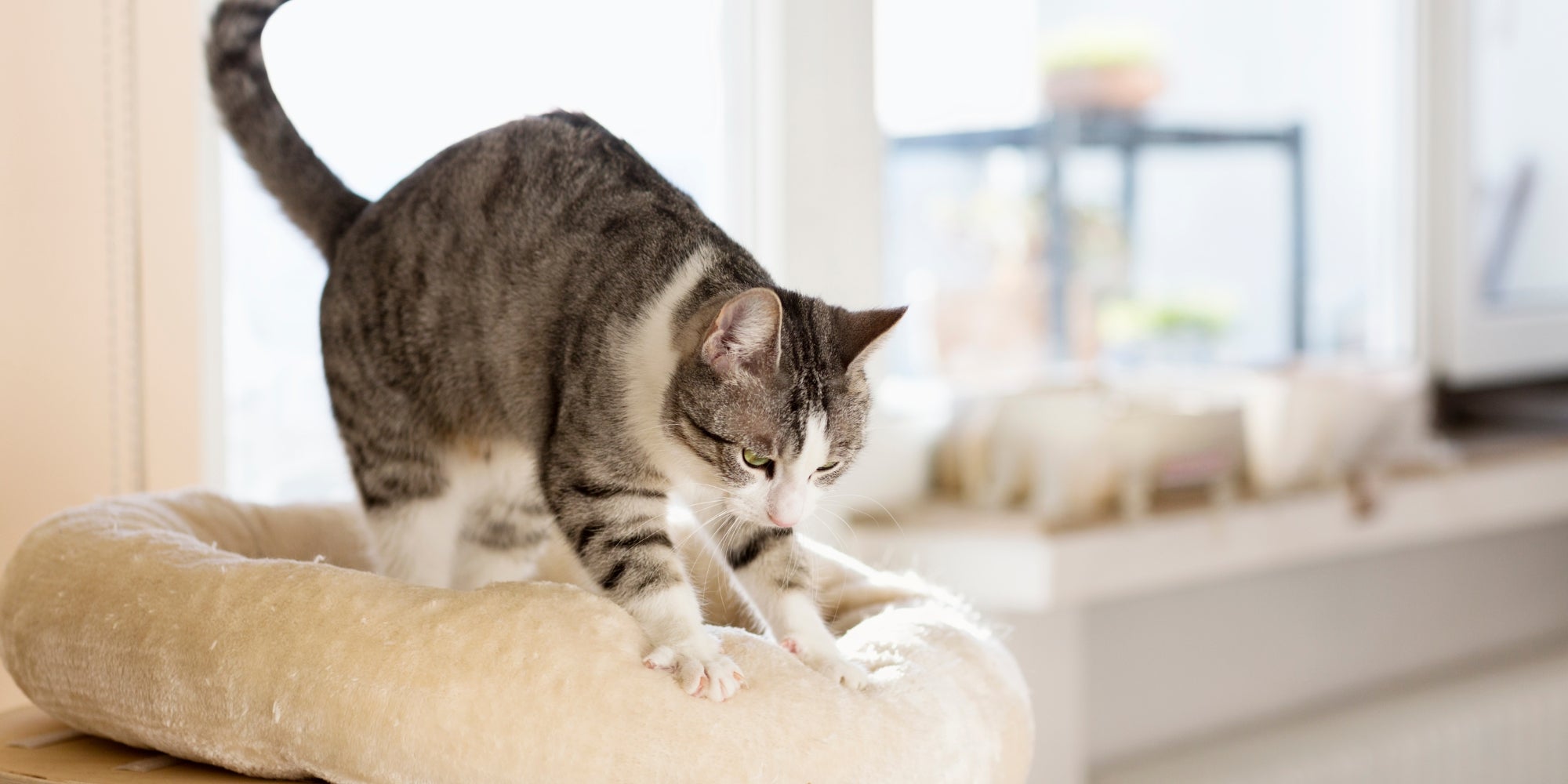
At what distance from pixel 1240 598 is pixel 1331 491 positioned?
352mm

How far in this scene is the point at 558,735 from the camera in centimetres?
64

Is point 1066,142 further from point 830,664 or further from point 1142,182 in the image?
point 830,664

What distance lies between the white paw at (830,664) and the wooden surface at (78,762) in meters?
0.32

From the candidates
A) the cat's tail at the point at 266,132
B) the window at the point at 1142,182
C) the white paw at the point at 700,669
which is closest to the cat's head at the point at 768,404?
the white paw at the point at 700,669

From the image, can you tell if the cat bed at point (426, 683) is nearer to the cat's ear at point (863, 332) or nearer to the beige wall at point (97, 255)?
the cat's ear at point (863, 332)

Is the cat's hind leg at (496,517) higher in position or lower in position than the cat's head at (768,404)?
lower

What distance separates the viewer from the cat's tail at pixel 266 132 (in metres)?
0.94

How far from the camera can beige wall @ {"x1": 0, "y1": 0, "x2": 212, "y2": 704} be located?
1065mm

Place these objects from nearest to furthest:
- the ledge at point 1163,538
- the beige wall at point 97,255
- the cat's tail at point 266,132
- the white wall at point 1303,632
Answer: the cat's tail at point 266,132, the beige wall at point 97,255, the ledge at point 1163,538, the white wall at point 1303,632

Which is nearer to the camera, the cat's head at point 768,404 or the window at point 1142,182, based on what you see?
the cat's head at point 768,404

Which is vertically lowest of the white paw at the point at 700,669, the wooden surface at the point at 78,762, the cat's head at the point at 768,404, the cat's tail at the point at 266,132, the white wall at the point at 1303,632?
the white wall at the point at 1303,632

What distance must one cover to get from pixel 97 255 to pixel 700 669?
2.40 feet

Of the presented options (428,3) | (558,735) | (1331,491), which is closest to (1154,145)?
(1331,491)

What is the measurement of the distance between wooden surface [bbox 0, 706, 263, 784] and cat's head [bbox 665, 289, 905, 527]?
0.32 meters
